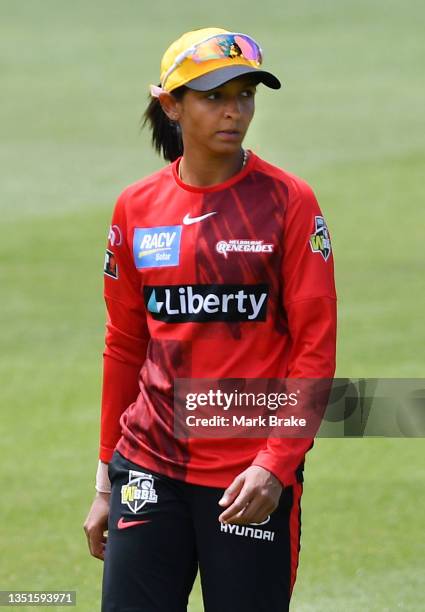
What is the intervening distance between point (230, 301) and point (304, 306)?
0.76ft

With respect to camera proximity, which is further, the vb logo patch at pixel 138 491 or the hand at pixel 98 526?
the hand at pixel 98 526

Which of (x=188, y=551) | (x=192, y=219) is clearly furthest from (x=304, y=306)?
(x=188, y=551)

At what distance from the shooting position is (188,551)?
16.8 feet

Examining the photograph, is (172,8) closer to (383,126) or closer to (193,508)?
(383,126)

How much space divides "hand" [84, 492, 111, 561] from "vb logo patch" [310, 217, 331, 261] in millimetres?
1110

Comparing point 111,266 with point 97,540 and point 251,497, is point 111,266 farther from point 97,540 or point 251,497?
point 251,497

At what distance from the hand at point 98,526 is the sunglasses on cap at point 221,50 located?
4.59 feet

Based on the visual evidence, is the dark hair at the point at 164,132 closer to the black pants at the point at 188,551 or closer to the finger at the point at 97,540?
the black pants at the point at 188,551

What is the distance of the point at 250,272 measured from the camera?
16.5 feet

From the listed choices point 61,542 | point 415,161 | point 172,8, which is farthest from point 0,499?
point 172,8

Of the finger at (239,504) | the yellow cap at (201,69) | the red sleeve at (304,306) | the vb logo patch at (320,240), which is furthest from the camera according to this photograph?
the yellow cap at (201,69)

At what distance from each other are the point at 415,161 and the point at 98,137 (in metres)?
5.09

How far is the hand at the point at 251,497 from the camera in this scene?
188 inches

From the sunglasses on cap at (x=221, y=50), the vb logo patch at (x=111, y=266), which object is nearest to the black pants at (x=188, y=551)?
the vb logo patch at (x=111, y=266)
